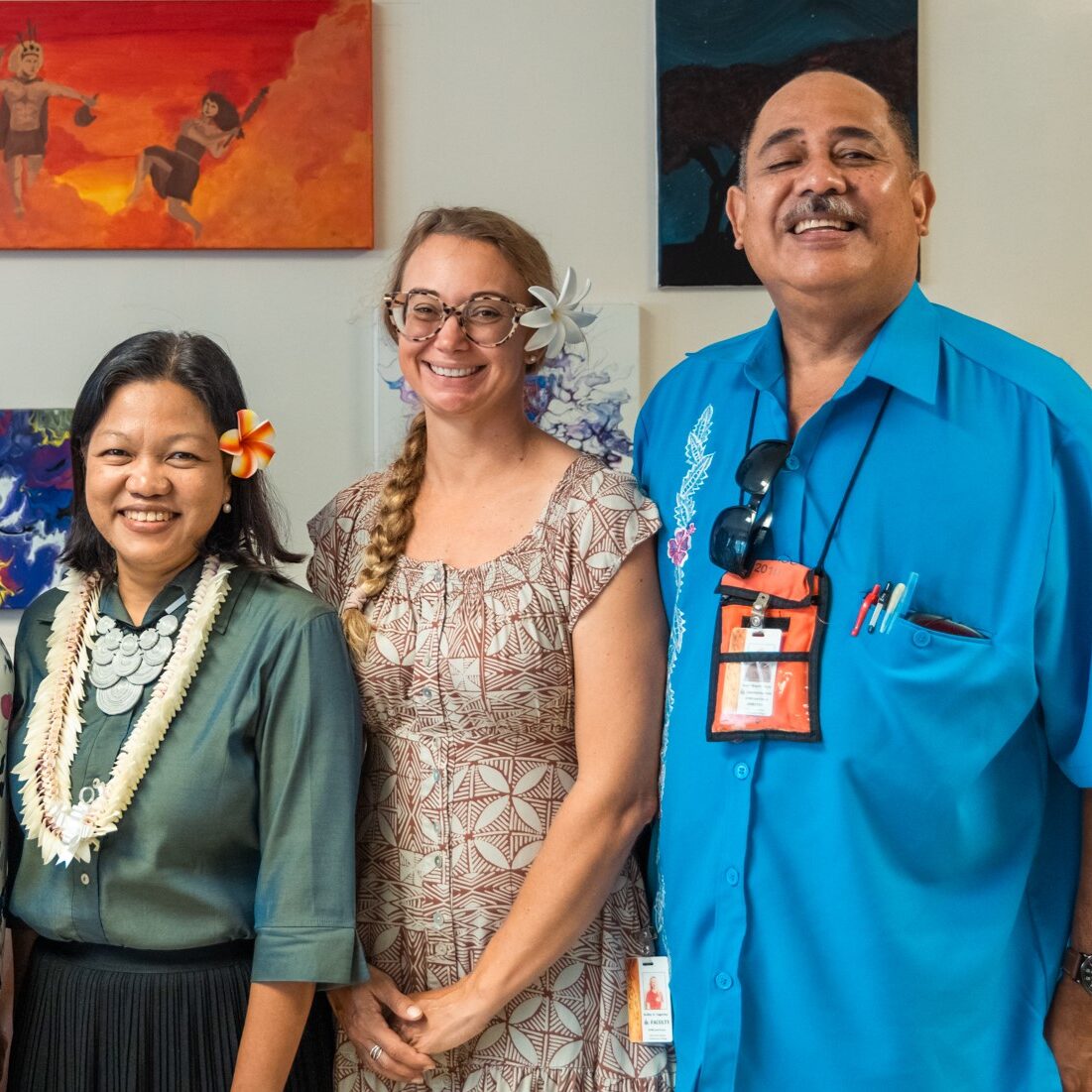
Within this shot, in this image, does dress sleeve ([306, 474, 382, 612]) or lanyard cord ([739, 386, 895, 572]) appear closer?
lanyard cord ([739, 386, 895, 572])

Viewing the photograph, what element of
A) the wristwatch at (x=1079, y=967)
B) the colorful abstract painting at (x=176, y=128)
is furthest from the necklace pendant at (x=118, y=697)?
the colorful abstract painting at (x=176, y=128)

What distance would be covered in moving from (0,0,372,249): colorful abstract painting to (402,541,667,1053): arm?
5.48ft

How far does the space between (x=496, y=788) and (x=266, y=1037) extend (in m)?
0.43

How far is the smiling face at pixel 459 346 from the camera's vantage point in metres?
1.77

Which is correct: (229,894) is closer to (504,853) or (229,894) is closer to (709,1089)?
(504,853)

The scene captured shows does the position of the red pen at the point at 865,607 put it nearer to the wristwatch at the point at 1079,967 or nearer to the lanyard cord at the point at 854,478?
the lanyard cord at the point at 854,478

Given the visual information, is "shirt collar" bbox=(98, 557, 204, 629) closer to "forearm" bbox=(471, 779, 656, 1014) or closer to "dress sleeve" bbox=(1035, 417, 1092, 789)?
"forearm" bbox=(471, 779, 656, 1014)

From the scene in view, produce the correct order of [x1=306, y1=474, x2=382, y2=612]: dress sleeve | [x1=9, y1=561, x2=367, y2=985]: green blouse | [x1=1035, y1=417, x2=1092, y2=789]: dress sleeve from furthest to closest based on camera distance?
[x1=306, y1=474, x2=382, y2=612]: dress sleeve → [x1=9, y1=561, x2=367, y2=985]: green blouse → [x1=1035, y1=417, x2=1092, y2=789]: dress sleeve

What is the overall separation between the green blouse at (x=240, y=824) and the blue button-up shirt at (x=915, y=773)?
47 cm

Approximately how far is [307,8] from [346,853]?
2223mm

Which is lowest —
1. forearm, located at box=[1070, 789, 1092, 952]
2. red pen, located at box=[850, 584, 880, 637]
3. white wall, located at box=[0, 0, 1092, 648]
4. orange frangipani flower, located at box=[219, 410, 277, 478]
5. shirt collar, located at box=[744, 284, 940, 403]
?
forearm, located at box=[1070, 789, 1092, 952]

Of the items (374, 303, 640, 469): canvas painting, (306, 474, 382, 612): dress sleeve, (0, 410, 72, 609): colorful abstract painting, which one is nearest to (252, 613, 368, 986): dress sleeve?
(306, 474, 382, 612): dress sleeve

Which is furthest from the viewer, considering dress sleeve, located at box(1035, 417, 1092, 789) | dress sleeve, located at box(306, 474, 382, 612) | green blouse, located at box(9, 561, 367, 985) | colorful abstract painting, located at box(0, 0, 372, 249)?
colorful abstract painting, located at box(0, 0, 372, 249)

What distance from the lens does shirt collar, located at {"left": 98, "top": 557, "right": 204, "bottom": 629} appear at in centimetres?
172
